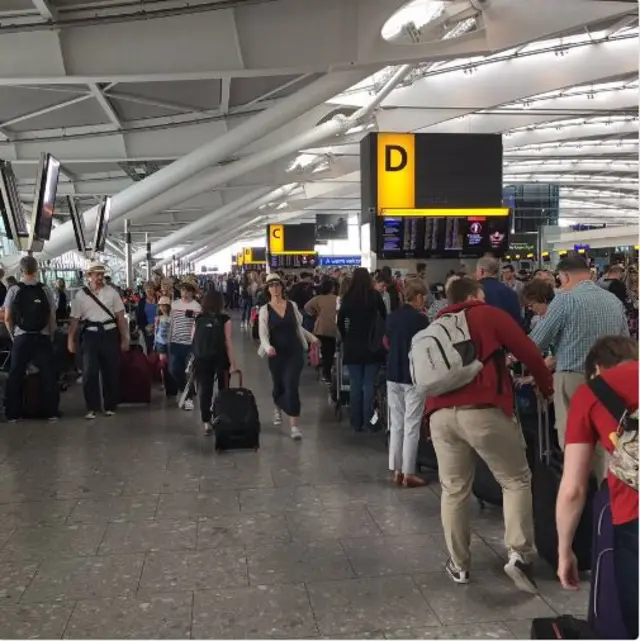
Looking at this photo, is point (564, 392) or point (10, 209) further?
point (10, 209)

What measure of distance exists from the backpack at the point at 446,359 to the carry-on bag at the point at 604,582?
4.63ft

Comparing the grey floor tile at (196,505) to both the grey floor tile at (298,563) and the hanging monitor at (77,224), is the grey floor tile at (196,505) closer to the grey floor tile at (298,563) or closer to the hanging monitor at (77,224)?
the grey floor tile at (298,563)

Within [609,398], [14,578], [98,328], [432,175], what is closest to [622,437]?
[609,398]

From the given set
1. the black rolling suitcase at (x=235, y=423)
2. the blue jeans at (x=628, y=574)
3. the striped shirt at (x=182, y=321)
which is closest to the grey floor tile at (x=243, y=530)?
the black rolling suitcase at (x=235, y=423)

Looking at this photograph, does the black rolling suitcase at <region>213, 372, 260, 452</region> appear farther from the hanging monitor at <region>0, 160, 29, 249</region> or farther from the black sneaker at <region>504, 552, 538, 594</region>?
the hanging monitor at <region>0, 160, 29, 249</region>

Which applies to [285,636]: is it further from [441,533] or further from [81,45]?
[81,45]

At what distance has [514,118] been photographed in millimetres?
26797

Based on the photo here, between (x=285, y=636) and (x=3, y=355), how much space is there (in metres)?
8.23

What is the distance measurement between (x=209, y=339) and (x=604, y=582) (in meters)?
5.79

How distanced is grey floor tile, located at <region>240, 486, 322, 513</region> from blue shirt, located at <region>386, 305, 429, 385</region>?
1133mm

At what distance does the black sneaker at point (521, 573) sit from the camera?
3903 mm

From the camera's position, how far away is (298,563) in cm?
432

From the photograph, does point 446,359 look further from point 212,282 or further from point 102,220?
point 102,220

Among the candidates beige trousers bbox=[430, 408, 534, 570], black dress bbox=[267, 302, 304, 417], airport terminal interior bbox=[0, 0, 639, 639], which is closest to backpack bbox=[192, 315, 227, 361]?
black dress bbox=[267, 302, 304, 417]
